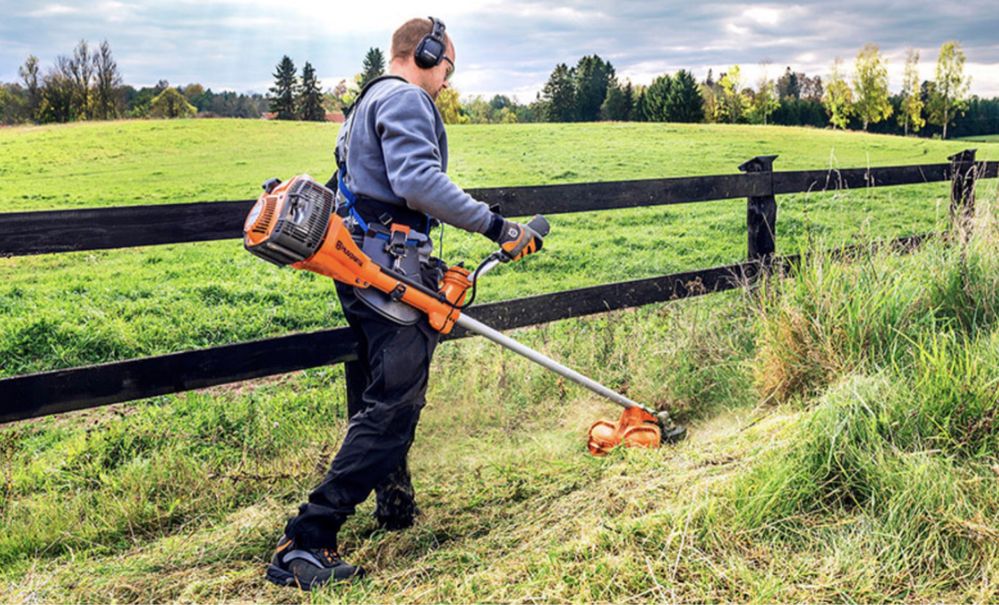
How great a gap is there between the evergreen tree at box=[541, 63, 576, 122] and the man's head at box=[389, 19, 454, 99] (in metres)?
66.8

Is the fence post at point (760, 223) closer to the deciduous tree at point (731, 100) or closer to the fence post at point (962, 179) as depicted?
the fence post at point (962, 179)

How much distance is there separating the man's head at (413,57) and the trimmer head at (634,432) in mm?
1910

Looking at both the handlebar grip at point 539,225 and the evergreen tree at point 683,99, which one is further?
the evergreen tree at point 683,99

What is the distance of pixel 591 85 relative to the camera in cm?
6925

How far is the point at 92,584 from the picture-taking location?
2988 millimetres

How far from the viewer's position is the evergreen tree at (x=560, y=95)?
222 feet

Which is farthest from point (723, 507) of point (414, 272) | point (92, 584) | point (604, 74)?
point (604, 74)

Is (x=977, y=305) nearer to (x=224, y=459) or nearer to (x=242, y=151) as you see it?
(x=224, y=459)

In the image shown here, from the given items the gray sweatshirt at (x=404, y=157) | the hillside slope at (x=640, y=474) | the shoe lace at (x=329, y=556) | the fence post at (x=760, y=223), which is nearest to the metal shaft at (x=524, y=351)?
the hillside slope at (x=640, y=474)

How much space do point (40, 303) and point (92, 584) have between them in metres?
6.78

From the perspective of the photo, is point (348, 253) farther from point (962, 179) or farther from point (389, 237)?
point (962, 179)

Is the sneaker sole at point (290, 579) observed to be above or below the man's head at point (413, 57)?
below

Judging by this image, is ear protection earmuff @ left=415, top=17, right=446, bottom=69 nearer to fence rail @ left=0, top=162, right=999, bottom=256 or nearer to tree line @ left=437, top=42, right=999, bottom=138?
fence rail @ left=0, top=162, right=999, bottom=256

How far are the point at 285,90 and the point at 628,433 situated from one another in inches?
3110
